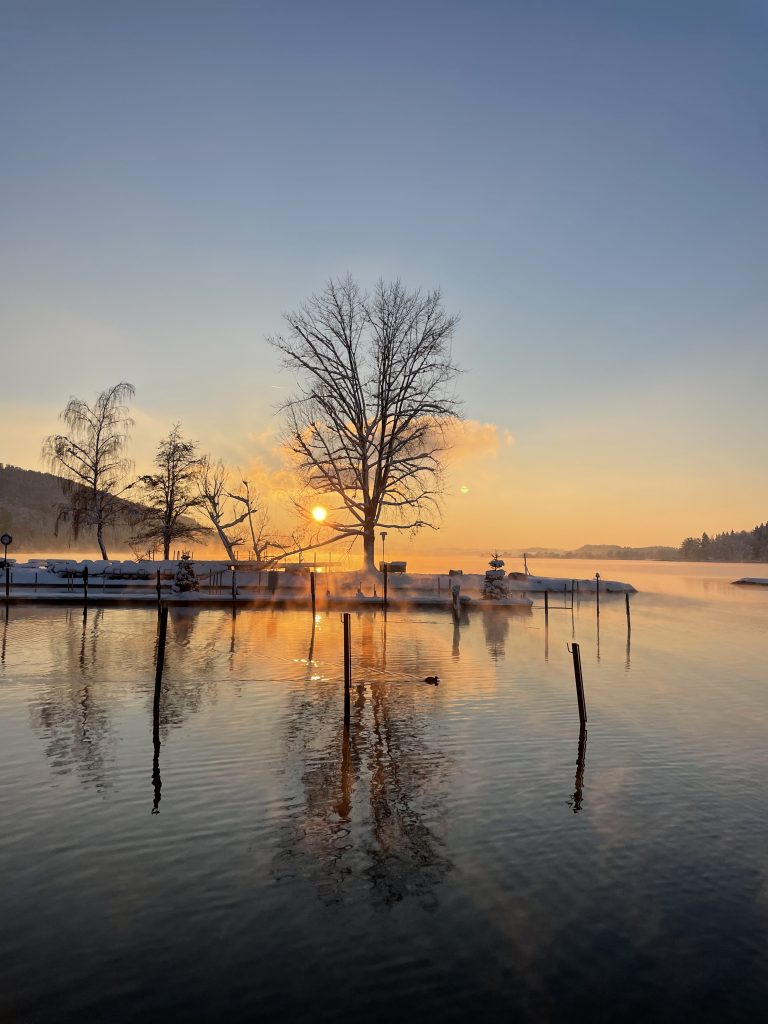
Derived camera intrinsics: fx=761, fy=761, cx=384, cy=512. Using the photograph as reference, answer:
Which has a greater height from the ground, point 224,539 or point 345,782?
point 224,539

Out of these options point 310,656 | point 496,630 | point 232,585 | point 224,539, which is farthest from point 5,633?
point 224,539

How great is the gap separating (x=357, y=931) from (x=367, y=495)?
146 feet

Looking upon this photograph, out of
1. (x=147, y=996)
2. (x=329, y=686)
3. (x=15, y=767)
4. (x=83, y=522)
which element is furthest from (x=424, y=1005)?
(x=83, y=522)

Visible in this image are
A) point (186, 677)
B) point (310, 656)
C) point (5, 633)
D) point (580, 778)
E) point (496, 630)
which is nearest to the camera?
point (580, 778)

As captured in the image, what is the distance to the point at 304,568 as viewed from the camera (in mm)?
61000

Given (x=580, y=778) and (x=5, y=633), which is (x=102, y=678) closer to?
(x=5, y=633)

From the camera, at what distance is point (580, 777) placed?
13.8 metres

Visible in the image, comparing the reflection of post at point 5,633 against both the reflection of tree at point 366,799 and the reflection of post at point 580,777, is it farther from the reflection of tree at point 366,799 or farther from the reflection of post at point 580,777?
the reflection of post at point 580,777

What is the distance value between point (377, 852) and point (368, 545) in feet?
142

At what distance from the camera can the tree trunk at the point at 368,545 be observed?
172 ft

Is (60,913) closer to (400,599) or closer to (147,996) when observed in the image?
Answer: (147,996)

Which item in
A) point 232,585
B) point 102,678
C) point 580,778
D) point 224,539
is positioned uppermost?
point 224,539

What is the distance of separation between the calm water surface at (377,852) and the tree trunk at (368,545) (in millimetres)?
30121

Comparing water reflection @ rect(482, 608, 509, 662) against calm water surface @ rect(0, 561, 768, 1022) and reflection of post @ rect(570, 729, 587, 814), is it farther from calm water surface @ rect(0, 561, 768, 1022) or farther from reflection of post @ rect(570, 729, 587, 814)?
reflection of post @ rect(570, 729, 587, 814)
